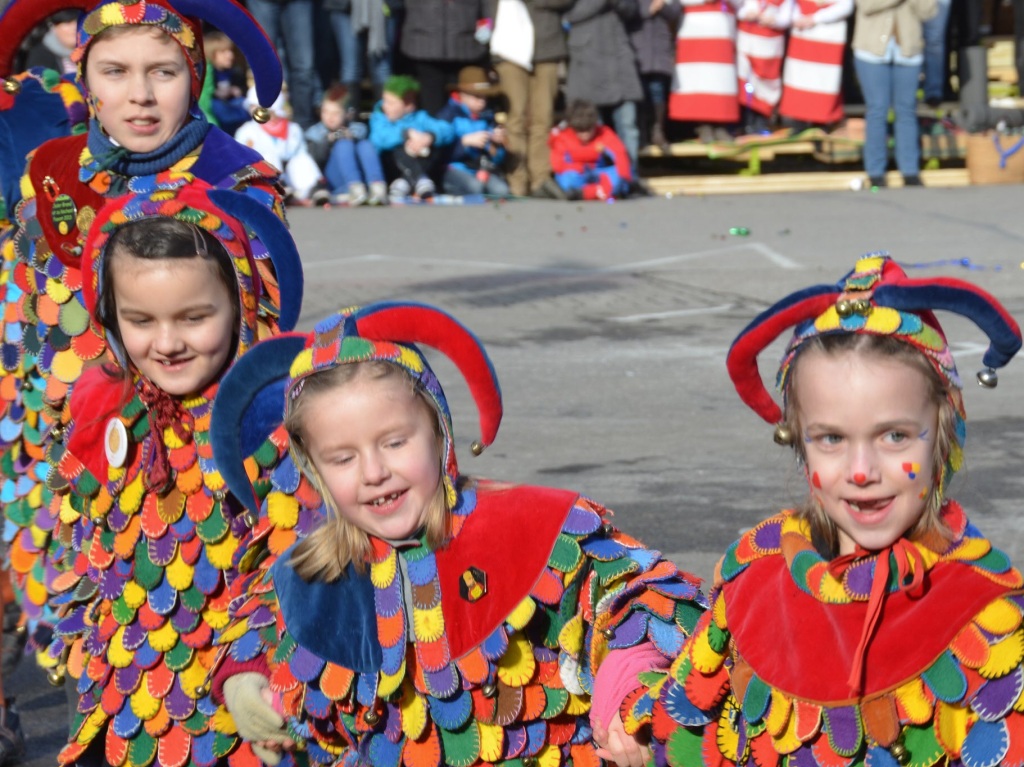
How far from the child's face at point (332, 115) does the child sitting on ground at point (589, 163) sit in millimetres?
1756

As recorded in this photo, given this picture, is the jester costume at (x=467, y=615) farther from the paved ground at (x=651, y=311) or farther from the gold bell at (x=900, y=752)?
the paved ground at (x=651, y=311)

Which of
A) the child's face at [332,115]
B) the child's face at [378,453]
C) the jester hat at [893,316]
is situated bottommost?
the child's face at [378,453]

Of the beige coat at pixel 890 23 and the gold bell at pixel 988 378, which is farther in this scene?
the beige coat at pixel 890 23

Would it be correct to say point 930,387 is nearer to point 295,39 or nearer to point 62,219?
point 62,219

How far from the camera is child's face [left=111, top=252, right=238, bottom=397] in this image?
3.72m

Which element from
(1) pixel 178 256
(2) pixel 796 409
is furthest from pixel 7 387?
(2) pixel 796 409

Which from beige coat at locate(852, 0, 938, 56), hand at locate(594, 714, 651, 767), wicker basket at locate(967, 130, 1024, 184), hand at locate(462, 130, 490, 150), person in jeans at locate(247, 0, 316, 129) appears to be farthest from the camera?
wicker basket at locate(967, 130, 1024, 184)

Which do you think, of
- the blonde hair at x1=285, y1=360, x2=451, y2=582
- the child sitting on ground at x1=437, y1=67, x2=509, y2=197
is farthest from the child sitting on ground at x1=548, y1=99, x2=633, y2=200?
the blonde hair at x1=285, y1=360, x2=451, y2=582

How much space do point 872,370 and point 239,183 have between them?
214 centimetres

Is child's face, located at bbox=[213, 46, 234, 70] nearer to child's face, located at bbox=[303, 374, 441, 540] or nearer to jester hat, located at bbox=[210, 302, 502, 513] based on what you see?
jester hat, located at bbox=[210, 302, 502, 513]

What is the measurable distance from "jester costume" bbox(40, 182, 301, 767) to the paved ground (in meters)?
1.14

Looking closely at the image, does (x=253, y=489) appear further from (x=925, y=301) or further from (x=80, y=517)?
(x=925, y=301)

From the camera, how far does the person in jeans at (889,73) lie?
14344mm

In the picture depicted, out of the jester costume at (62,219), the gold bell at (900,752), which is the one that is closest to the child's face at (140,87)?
the jester costume at (62,219)
